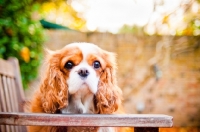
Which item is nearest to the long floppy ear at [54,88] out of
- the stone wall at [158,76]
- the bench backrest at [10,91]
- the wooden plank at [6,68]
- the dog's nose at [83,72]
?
the dog's nose at [83,72]

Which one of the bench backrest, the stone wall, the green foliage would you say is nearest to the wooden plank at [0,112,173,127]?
the bench backrest

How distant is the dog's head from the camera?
2004 mm

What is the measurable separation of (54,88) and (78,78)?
0.57 ft

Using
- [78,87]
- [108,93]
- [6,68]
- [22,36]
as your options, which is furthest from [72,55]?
[22,36]

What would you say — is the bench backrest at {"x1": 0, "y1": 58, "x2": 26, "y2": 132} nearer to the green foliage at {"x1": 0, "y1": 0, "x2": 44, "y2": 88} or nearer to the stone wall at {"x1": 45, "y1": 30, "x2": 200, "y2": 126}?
the green foliage at {"x1": 0, "y1": 0, "x2": 44, "y2": 88}

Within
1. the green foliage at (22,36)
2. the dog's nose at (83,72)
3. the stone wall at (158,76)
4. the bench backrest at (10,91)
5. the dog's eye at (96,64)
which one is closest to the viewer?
the dog's nose at (83,72)

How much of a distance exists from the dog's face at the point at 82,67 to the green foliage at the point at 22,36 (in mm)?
2625

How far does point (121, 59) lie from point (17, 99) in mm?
4033

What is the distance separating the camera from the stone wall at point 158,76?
6781mm

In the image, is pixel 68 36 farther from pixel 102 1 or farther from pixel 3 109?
pixel 3 109

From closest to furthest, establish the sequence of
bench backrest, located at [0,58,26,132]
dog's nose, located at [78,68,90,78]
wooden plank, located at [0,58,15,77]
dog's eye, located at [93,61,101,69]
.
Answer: dog's nose, located at [78,68,90,78] → dog's eye, located at [93,61,101,69] → bench backrest, located at [0,58,26,132] → wooden plank, located at [0,58,15,77]

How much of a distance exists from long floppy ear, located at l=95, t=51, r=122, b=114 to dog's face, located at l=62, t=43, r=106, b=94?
0.11 feet

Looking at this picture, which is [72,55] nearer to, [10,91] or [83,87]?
[83,87]

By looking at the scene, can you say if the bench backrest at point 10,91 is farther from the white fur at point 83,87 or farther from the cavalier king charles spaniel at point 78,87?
the white fur at point 83,87
